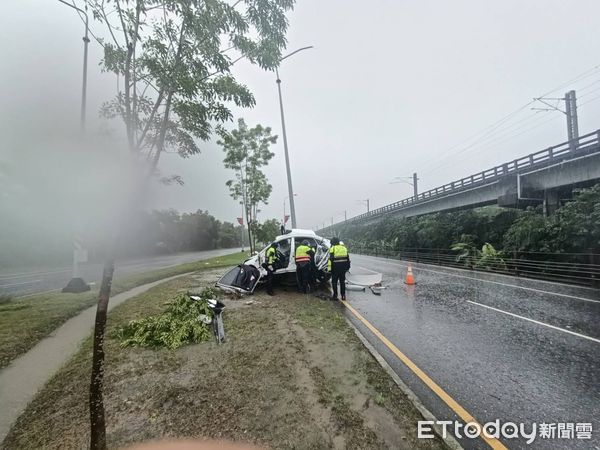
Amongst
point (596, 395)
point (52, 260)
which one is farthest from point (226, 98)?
point (52, 260)

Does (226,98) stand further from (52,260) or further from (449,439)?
(52,260)

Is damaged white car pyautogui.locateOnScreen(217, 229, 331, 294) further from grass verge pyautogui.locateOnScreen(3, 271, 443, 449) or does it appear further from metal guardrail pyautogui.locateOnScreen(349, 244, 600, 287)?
metal guardrail pyautogui.locateOnScreen(349, 244, 600, 287)

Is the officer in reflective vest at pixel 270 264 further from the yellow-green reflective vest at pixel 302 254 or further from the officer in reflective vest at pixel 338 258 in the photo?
the officer in reflective vest at pixel 338 258

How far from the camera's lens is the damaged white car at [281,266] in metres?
9.21

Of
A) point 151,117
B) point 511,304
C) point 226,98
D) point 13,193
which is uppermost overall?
point 13,193

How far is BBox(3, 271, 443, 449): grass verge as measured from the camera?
2.67 metres

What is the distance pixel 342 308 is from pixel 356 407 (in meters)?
4.64

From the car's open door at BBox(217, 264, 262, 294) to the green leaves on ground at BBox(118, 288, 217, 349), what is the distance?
2.70 meters

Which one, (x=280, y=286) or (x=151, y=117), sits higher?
(x=151, y=117)

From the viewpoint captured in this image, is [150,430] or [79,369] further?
[79,369]

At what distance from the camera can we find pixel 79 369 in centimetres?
415

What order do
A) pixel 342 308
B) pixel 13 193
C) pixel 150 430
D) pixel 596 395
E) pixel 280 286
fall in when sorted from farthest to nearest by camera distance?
1. pixel 13 193
2. pixel 280 286
3. pixel 342 308
4. pixel 596 395
5. pixel 150 430

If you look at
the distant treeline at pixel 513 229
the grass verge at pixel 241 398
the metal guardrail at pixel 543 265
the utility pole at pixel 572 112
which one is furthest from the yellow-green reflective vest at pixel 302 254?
the utility pole at pixel 572 112

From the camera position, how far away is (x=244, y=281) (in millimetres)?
9188
